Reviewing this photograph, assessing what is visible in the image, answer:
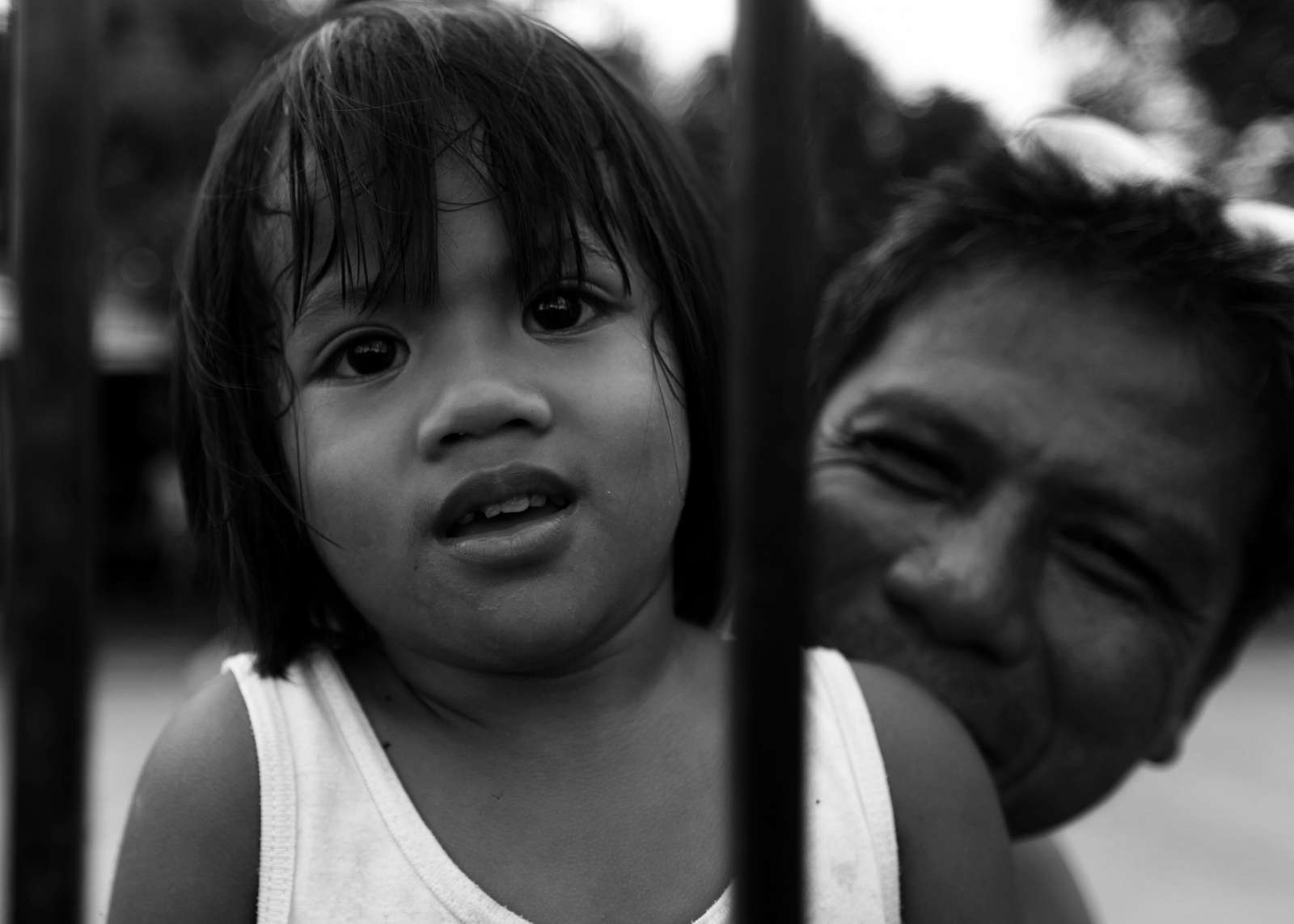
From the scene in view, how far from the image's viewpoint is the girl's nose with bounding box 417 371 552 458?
1.10 meters

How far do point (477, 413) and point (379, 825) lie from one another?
1.31 ft

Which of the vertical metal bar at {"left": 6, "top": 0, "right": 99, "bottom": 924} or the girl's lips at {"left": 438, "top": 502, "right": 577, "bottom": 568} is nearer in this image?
the vertical metal bar at {"left": 6, "top": 0, "right": 99, "bottom": 924}

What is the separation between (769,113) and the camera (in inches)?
24.9

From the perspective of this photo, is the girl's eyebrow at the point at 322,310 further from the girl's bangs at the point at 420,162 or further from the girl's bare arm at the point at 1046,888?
the girl's bare arm at the point at 1046,888

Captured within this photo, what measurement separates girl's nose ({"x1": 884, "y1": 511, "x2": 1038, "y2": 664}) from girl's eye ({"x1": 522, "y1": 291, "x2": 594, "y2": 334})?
0.50 metres

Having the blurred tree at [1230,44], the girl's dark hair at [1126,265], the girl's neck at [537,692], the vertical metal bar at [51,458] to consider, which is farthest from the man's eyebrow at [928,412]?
the blurred tree at [1230,44]

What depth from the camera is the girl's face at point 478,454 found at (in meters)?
1.12

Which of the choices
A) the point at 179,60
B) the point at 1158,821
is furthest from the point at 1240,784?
the point at 179,60

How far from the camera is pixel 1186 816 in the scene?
6828mm

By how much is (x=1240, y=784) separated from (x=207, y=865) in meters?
7.55

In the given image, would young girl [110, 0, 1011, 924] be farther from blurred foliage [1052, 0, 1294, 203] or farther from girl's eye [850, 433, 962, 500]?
blurred foliage [1052, 0, 1294, 203]

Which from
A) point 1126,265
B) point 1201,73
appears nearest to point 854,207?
point 1126,265

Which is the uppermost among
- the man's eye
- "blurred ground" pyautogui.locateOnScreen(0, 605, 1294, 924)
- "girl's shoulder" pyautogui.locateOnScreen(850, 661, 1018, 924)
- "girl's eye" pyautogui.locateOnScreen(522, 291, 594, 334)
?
"girl's eye" pyautogui.locateOnScreen(522, 291, 594, 334)

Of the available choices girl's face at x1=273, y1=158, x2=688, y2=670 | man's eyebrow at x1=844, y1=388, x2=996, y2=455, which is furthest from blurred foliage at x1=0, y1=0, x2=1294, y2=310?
girl's face at x1=273, y1=158, x2=688, y2=670
